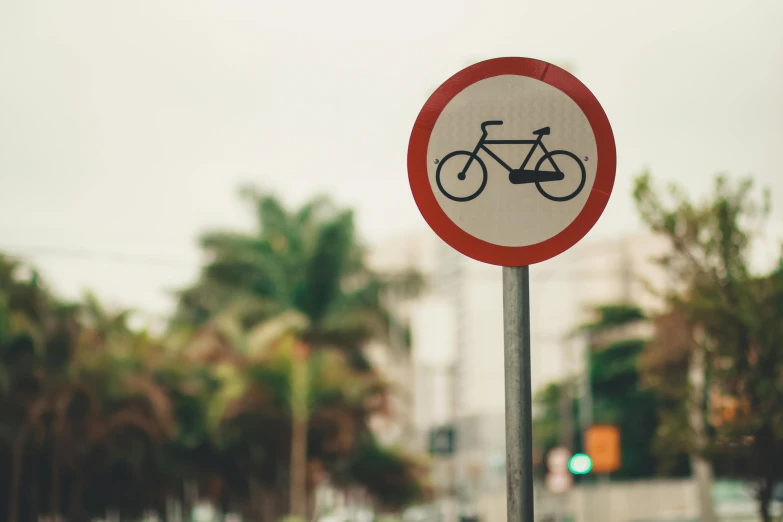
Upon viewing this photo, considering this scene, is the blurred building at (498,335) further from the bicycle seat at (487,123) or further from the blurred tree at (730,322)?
the bicycle seat at (487,123)

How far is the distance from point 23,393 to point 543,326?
43917mm

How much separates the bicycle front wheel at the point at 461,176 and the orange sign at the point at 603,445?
60.2ft

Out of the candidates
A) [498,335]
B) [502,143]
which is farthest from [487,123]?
[498,335]

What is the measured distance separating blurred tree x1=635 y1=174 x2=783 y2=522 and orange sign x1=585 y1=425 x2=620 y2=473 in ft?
28.0

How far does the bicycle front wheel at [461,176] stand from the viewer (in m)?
2.45

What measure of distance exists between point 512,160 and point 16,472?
21467 millimetres

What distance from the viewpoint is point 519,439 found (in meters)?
2.21

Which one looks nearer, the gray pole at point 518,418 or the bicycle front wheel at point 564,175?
the gray pole at point 518,418

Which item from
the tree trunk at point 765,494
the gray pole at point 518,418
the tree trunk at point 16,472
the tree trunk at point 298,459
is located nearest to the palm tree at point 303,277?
the tree trunk at point 298,459

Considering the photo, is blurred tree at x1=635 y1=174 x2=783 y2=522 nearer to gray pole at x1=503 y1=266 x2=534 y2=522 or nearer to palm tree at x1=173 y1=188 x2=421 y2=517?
gray pole at x1=503 y1=266 x2=534 y2=522

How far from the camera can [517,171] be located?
2439 mm

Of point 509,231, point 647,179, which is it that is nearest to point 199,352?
point 647,179

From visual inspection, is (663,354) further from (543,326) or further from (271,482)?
(543,326)

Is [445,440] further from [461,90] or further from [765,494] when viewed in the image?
[461,90]
